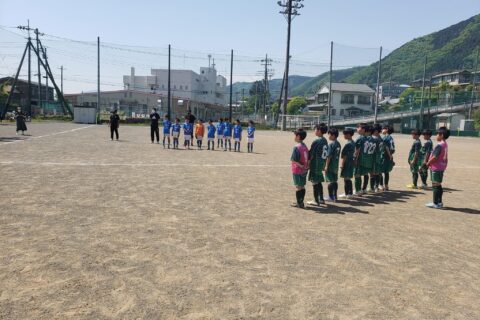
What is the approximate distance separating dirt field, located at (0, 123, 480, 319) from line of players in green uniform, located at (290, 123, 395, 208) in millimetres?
559

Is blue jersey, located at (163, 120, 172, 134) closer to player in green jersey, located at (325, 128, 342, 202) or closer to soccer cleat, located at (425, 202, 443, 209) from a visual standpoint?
player in green jersey, located at (325, 128, 342, 202)

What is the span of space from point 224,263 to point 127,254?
1316 millimetres

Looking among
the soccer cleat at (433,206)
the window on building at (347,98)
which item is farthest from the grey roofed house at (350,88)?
the soccer cleat at (433,206)

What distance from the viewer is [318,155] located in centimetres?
759

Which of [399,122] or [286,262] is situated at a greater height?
[399,122]

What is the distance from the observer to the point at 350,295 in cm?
381

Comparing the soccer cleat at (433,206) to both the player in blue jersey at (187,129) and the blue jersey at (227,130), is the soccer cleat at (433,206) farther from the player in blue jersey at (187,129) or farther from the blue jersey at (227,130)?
the player in blue jersey at (187,129)

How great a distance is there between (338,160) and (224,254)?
4.47 m

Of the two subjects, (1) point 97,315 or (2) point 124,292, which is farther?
(2) point 124,292

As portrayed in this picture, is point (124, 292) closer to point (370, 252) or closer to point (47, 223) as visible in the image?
point (47, 223)

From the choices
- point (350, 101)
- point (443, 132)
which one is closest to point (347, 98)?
point (350, 101)

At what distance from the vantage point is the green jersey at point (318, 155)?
24.9 feet

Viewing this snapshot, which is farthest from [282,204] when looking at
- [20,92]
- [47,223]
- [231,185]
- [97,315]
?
[20,92]

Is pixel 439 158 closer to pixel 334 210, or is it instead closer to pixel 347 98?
pixel 334 210
